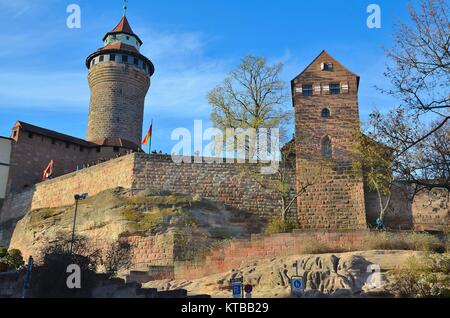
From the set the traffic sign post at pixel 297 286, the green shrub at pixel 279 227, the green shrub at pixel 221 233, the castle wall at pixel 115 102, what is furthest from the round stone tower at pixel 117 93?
the traffic sign post at pixel 297 286

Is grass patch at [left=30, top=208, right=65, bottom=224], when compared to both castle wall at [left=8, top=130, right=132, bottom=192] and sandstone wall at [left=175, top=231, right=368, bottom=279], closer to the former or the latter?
castle wall at [left=8, top=130, right=132, bottom=192]

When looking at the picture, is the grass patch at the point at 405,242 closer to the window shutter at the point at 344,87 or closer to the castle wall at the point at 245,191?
the castle wall at the point at 245,191

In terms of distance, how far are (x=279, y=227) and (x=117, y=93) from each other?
25.2m

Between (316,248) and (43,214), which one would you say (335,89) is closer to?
(316,248)

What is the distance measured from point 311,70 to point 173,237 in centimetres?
1230

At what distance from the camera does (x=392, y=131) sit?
51.8 ft

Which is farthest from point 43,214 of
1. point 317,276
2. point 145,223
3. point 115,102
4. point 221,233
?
point 317,276

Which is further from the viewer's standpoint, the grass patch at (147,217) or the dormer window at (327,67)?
the dormer window at (327,67)

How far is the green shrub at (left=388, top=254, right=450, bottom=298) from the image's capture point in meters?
16.0

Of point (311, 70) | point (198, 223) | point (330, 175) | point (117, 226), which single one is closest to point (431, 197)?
point (330, 175)

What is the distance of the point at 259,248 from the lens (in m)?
21.8

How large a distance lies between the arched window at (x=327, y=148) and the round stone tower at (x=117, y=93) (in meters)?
20.3

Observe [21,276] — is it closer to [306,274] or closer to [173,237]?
[173,237]

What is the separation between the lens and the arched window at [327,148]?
90.6 ft
